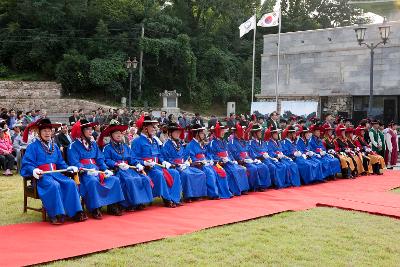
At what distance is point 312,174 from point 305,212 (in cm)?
395

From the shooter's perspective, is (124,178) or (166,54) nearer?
(124,178)

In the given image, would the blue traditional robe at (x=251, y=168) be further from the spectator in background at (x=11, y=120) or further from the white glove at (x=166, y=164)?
the spectator in background at (x=11, y=120)

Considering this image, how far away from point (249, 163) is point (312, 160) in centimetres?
232

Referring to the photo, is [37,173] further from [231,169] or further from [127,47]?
[127,47]

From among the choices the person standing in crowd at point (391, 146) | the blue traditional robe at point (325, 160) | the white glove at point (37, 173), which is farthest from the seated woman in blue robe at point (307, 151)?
the white glove at point (37, 173)

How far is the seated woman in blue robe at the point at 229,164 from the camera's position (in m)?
9.95

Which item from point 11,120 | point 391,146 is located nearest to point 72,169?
point 11,120

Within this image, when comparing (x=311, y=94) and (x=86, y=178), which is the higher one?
(x=311, y=94)

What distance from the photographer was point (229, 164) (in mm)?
10117

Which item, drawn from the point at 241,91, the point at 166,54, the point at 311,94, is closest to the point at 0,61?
the point at 166,54

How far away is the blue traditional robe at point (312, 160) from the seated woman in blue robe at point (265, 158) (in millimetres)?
1083

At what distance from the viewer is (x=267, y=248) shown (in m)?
5.77

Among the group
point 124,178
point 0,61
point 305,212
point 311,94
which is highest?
point 0,61

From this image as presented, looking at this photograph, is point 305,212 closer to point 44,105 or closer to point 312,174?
point 312,174
